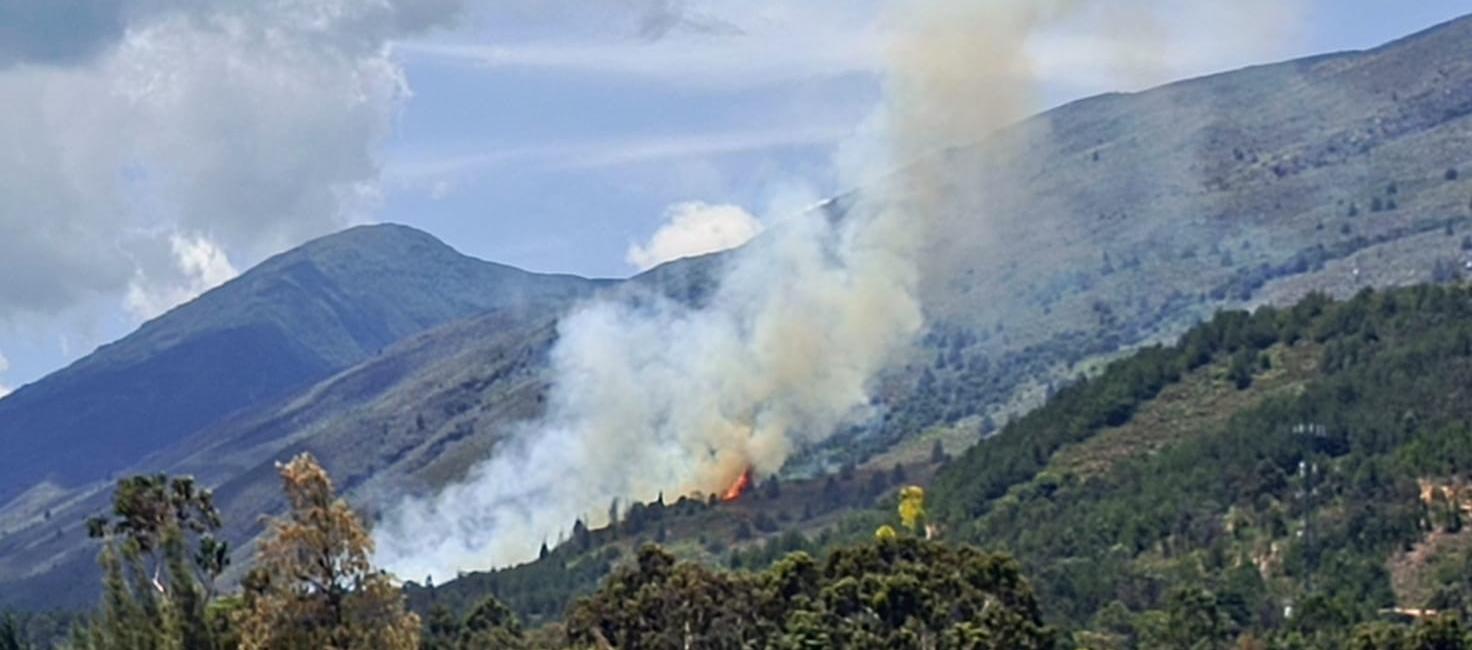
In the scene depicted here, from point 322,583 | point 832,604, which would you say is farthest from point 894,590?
point 322,583

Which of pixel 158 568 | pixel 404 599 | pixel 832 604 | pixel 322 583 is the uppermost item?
pixel 158 568

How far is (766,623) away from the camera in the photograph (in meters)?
108

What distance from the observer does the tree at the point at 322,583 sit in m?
73.9

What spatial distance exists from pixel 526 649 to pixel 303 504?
59.0 meters

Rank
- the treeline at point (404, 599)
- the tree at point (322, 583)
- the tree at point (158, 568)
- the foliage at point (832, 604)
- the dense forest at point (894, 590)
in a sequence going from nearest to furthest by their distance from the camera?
the tree at point (322, 583), the treeline at point (404, 599), the dense forest at point (894, 590), the tree at point (158, 568), the foliage at point (832, 604)

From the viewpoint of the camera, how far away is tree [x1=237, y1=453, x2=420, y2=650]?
7388cm

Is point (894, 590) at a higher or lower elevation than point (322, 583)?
lower

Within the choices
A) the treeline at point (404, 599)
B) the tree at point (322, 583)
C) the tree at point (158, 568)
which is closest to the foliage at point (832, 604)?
the treeline at point (404, 599)

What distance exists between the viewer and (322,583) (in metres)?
74.9

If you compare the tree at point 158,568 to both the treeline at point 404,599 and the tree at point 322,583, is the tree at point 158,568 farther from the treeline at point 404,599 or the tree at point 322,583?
the tree at point 322,583

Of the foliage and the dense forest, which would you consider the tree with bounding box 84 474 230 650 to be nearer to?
the dense forest

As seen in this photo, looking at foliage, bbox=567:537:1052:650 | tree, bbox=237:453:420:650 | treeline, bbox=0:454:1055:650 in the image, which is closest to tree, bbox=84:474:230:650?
treeline, bbox=0:454:1055:650

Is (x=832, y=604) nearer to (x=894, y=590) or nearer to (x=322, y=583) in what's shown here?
(x=894, y=590)

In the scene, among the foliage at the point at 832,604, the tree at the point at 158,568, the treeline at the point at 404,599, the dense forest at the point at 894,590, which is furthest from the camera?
the foliage at the point at 832,604
